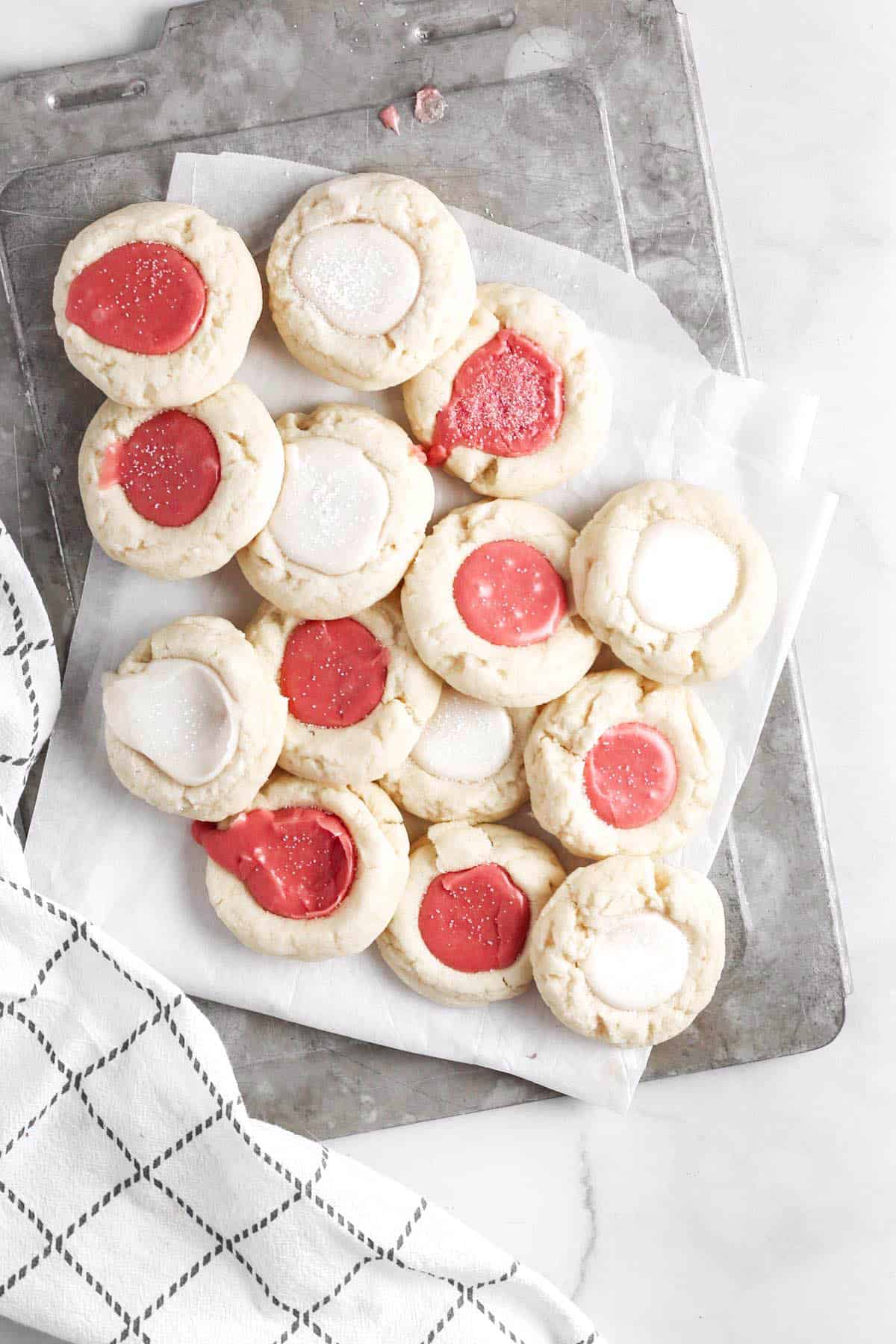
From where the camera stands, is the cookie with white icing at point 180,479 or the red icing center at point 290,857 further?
the red icing center at point 290,857

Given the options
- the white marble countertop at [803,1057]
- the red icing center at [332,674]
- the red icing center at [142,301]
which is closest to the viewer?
the red icing center at [142,301]

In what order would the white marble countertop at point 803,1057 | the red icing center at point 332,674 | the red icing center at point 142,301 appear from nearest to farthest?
the red icing center at point 142,301, the red icing center at point 332,674, the white marble countertop at point 803,1057

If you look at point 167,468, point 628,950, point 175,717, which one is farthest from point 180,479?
point 628,950

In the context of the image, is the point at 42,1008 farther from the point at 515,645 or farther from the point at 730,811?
the point at 730,811

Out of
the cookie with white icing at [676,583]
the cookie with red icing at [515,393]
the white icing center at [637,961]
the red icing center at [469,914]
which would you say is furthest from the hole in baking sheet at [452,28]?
the white icing center at [637,961]

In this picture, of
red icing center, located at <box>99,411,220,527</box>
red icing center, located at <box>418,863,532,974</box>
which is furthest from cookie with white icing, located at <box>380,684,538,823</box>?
red icing center, located at <box>99,411,220,527</box>

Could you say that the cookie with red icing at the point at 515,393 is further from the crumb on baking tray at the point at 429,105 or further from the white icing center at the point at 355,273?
the crumb on baking tray at the point at 429,105
